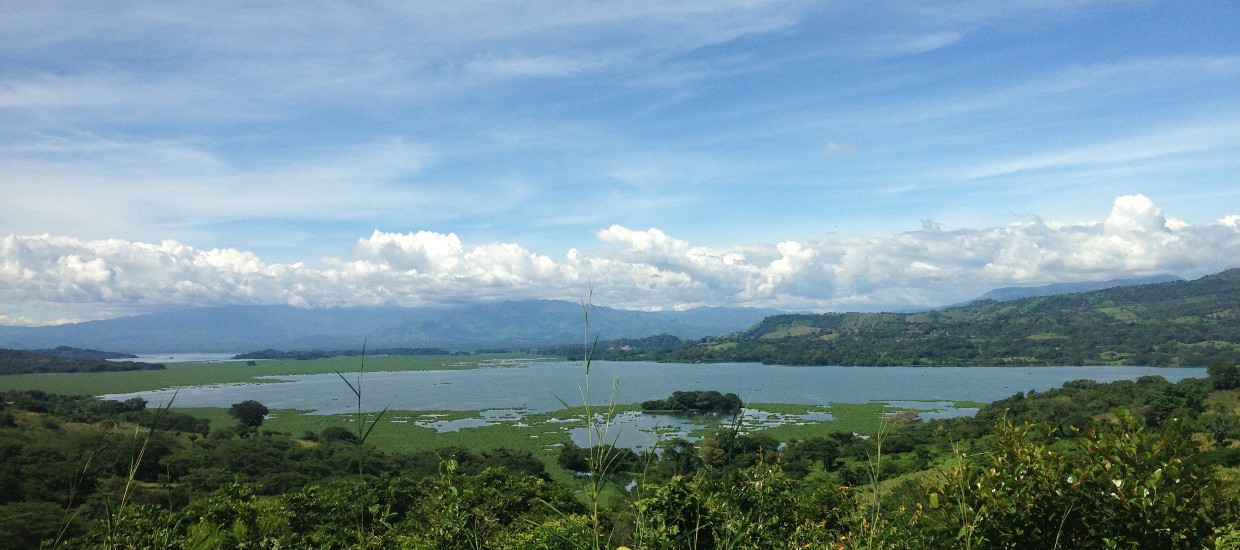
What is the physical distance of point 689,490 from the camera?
5.20 metres

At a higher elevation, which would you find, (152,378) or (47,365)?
(47,365)

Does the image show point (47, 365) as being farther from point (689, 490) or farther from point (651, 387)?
point (689, 490)

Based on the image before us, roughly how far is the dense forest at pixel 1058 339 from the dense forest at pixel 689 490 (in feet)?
228

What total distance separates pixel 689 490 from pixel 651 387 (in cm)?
9736

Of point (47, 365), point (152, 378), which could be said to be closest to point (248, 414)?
point (152, 378)

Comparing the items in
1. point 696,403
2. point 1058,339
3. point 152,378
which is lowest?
point 696,403

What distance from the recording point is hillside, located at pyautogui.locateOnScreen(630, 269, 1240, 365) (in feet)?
416

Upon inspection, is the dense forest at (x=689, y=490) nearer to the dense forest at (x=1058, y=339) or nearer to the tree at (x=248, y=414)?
the tree at (x=248, y=414)

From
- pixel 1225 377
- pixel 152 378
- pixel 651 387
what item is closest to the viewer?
pixel 1225 377

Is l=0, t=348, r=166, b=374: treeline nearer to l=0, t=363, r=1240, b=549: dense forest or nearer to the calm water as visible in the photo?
the calm water

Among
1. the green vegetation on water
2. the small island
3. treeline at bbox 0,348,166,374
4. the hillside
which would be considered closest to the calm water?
the small island

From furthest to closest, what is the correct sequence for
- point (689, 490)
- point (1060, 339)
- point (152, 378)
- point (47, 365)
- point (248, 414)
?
point (1060, 339) < point (47, 365) < point (152, 378) < point (248, 414) < point (689, 490)

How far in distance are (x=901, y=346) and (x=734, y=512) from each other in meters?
168

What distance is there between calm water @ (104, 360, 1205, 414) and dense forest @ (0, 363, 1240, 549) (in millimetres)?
29566
